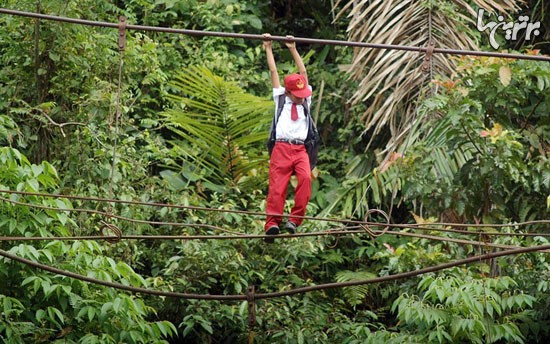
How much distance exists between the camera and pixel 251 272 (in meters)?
8.13

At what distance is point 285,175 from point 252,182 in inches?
89.1

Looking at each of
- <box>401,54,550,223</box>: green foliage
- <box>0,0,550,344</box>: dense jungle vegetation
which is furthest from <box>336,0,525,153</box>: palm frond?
<box>401,54,550,223</box>: green foliage

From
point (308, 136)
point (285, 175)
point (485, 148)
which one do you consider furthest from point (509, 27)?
point (285, 175)

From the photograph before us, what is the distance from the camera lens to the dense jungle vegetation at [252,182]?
7113 mm

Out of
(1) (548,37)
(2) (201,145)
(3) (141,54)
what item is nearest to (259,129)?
(2) (201,145)

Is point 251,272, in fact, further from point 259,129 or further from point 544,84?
point 544,84

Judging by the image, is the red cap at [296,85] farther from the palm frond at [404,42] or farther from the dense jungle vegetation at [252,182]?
the palm frond at [404,42]

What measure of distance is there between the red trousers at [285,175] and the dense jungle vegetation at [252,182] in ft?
2.81

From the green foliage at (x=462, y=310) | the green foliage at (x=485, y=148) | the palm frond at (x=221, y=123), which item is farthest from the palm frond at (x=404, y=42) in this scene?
the green foliage at (x=462, y=310)

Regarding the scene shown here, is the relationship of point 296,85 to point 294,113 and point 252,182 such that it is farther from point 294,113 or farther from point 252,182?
point 252,182

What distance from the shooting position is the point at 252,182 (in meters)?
8.66

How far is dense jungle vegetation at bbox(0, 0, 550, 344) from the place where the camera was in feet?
23.3

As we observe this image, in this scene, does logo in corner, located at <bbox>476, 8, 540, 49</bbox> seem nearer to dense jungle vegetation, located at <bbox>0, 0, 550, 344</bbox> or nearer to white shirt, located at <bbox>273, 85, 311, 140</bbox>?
dense jungle vegetation, located at <bbox>0, 0, 550, 344</bbox>

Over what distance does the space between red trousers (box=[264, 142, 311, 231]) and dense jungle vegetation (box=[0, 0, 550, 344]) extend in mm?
857
